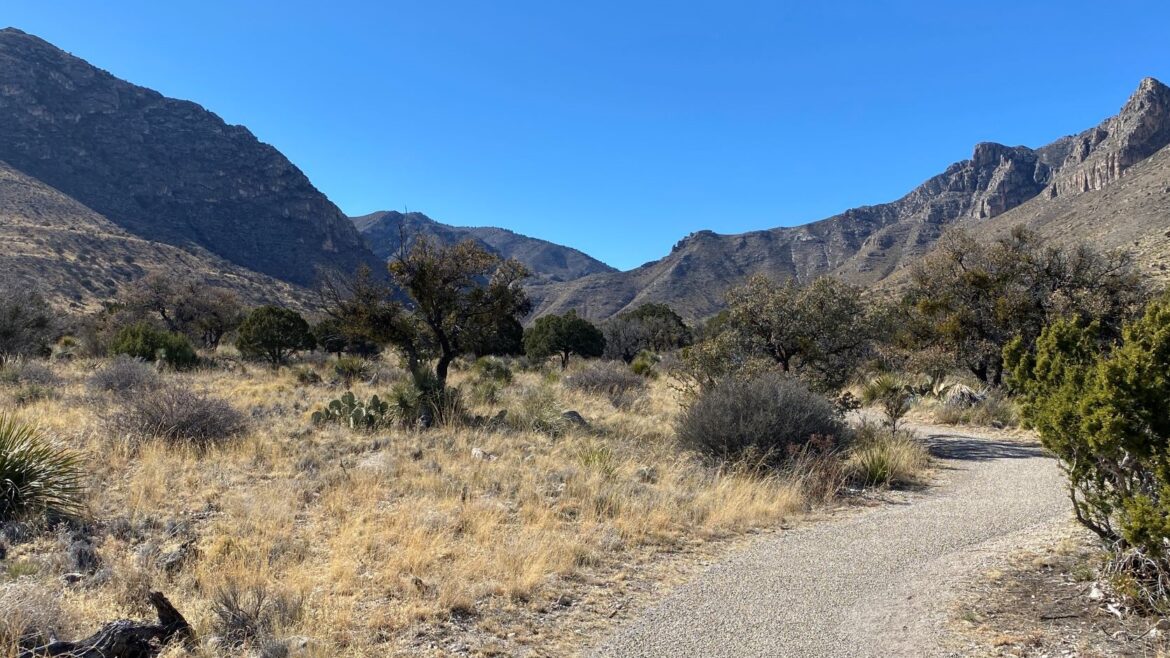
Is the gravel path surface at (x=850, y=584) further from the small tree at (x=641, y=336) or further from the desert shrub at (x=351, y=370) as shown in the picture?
the small tree at (x=641, y=336)

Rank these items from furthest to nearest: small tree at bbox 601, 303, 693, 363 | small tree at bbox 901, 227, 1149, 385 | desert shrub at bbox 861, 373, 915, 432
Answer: small tree at bbox 601, 303, 693, 363
desert shrub at bbox 861, 373, 915, 432
small tree at bbox 901, 227, 1149, 385

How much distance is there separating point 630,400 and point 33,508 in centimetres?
1393

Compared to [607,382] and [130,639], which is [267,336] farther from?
[130,639]

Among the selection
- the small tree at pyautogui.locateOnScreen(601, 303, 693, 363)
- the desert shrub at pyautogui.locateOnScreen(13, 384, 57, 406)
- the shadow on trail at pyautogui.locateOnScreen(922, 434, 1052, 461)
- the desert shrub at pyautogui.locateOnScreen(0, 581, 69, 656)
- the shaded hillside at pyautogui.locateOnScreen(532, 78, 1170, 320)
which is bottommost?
the shadow on trail at pyautogui.locateOnScreen(922, 434, 1052, 461)

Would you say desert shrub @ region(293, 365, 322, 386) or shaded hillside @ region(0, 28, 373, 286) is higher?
shaded hillside @ region(0, 28, 373, 286)

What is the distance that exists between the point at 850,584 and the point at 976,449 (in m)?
8.88

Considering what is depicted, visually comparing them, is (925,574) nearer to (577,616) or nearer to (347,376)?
(577,616)

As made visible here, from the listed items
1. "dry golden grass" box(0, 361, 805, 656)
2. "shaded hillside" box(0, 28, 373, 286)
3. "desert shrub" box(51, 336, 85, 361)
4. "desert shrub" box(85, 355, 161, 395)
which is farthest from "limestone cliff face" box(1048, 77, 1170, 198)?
"shaded hillside" box(0, 28, 373, 286)

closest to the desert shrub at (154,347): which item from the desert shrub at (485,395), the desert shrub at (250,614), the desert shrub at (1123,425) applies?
the desert shrub at (485,395)

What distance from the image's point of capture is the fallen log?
10.8ft

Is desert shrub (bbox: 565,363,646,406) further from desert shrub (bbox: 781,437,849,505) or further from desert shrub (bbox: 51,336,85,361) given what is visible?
desert shrub (bbox: 51,336,85,361)

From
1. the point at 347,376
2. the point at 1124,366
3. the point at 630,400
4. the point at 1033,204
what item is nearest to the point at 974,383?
the point at 630,400

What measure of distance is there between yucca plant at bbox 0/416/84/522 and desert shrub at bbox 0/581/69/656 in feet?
8.31

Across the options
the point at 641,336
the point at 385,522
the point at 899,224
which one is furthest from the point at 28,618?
the point at 899,224
